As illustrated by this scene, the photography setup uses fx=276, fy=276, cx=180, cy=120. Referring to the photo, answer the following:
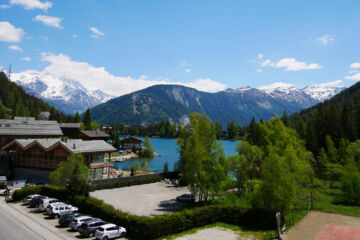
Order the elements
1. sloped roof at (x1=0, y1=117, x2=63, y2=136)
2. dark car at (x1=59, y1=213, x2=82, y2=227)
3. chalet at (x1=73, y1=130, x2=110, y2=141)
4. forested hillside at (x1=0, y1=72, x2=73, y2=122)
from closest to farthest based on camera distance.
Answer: dark car at (x1=59, y1=213, x2=82, y2=227) < sloped roof at (x1=0, y1=117, x2=63, y2=136) < chalet at (x1=73, y1=130, x2=110, y2=141) < forested hillside at (x1=0, y1=72, x2=73, y2=122)

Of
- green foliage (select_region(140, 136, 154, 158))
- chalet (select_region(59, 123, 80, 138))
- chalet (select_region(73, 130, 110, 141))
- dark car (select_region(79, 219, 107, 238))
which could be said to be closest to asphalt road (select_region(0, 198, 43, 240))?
dark car (select_region(79, 219, 107, 238))

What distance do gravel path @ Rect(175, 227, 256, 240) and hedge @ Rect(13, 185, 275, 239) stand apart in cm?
139

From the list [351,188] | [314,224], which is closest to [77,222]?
[314,224]

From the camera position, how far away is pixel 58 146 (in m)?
45.1

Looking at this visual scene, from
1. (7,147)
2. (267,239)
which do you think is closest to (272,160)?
(267,239)

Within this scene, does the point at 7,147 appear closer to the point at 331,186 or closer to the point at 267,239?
the point at 267,239

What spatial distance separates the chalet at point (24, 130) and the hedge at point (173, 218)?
114ft

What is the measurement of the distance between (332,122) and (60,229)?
7538cm

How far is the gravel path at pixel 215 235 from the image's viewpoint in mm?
24141

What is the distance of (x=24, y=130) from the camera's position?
59.8m

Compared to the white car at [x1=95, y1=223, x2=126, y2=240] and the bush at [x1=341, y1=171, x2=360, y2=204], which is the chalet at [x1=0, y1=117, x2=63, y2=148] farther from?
the bush at [x1=341, y1=171, x2=360, y2=204]

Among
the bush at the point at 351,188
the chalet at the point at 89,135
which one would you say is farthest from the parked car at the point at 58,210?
the chalet at the point at 89,135

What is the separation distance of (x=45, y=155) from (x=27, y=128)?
17803mm

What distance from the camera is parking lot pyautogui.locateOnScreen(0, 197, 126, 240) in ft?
77.2
